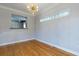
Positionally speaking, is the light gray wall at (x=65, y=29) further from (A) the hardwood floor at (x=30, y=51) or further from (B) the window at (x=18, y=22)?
(B) the window at (x=18, y=22)

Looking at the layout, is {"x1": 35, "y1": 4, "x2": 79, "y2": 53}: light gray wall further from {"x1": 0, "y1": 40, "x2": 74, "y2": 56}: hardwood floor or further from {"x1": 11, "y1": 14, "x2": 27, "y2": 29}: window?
{"x1": 11, "y1": 14, "x2": 27, "y2": 29}: window

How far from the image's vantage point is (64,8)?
2805 mm

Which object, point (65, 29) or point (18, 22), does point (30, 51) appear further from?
point (18, 22)

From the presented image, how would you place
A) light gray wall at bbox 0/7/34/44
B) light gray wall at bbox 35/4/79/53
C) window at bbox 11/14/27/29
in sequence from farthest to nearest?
window at bbox 11/14/27/29 < light gray wall at bbox 0/7/34/44 < light gray wall at bbox 35/4/79/53

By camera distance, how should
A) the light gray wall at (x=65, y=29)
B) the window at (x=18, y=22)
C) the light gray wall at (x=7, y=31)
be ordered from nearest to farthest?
the light gray wall at (x=65, y=29), the light gray wall at (x=7, y=31), the window at (x=18, y=22)

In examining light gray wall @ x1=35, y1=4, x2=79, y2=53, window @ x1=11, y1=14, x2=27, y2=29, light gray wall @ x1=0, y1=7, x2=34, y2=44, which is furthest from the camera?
window @ x1=11, y1=14, x2=27, y2=29

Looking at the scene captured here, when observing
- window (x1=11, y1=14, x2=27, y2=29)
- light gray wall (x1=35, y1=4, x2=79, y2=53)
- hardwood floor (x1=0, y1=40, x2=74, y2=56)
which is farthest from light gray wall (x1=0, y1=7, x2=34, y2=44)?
light gray wall (x1=35, y1=4, x2=79, y2=53)

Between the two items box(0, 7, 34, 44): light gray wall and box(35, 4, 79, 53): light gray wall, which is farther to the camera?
box(0, 7, 34, 44): light gray wall

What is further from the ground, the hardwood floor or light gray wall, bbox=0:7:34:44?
light gray wall, bbox=0:7:34:44

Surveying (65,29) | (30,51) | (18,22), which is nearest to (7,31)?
(18,22)

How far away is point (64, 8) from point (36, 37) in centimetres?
288

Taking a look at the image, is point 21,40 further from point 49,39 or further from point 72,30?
point 72,30

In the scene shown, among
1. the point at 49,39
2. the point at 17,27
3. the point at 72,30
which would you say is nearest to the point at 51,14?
the point at 49,39

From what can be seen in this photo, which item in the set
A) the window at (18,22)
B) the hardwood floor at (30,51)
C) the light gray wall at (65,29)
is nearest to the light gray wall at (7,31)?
the window at (18,22)
